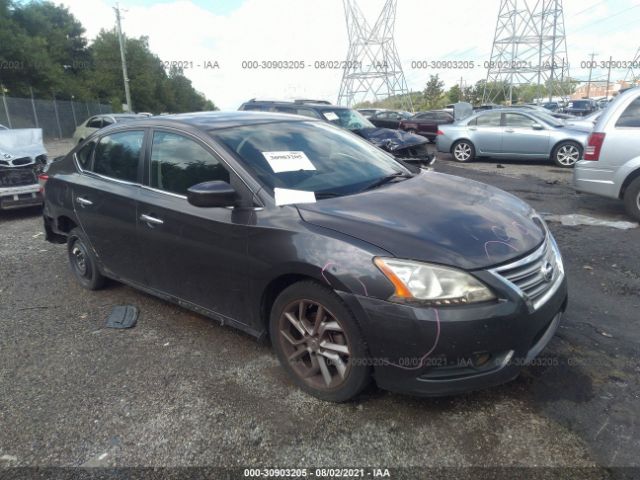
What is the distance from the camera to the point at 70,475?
2322mm

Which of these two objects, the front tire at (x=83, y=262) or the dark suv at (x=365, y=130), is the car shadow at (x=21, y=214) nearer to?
the front tire at (x=83, y=262)

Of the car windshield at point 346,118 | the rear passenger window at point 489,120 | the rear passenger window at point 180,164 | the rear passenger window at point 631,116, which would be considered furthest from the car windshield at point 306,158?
the rear passenger window at point 489,120

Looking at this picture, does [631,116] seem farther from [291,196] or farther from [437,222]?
[291,196]

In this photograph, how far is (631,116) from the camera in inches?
248

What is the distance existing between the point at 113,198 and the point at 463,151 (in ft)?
38.6

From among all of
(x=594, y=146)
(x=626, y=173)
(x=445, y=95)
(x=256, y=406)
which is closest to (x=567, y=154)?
(x=594, y=146)

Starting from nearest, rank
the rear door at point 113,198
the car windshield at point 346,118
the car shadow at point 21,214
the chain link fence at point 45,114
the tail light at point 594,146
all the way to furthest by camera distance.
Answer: the rear door at point 113,198, the tail light at point 594,146, the car shadow at point 21,214, the car windshield at point 346,118, the chain link fence at point 45,114

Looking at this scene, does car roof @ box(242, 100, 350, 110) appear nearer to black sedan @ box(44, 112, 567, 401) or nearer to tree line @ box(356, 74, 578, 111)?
black sedan @ box(44, 112, 567, 401)

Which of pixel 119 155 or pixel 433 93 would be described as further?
pixel 433 93

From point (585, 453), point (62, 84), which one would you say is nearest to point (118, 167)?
point (585, 453)

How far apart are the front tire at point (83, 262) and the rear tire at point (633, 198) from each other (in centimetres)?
658

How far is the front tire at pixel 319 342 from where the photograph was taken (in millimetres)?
2541

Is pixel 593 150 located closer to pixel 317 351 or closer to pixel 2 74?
pixel 317 351

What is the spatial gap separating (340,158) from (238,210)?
992 millimetres
